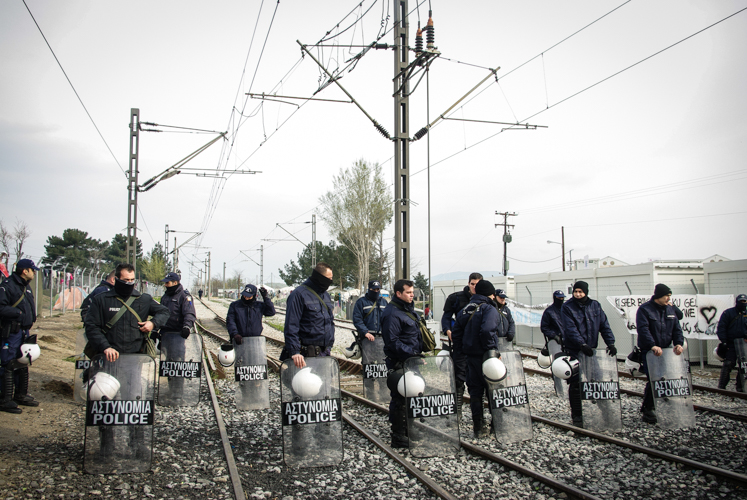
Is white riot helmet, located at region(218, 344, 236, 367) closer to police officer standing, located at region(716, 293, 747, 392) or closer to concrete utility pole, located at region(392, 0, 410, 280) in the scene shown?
concrete utility pole, located at region(392, 0, 410, 280)

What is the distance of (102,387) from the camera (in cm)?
453

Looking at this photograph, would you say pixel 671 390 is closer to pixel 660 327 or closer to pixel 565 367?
pixel 660 327

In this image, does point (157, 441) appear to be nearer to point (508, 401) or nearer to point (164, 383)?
point (164, 383)

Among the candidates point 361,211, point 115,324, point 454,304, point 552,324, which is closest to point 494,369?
point 454,304

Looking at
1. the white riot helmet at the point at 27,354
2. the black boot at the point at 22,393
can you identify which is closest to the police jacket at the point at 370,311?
the white riot helmet at the point at 27,354

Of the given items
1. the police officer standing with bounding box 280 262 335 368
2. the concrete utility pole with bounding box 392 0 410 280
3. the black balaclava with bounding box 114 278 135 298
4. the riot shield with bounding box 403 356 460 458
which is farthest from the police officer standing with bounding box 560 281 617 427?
the black balaclava with bounding box 114 278 135 298

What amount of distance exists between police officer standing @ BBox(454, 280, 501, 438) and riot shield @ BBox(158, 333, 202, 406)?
13.5 feet

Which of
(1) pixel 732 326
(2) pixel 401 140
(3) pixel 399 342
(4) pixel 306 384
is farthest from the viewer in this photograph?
(2) pixel 401 140

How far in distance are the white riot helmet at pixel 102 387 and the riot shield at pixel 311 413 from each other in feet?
4.91

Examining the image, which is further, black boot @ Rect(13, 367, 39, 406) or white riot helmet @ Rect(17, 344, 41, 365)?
black boot @ Rect(13, 367, 39, 406)

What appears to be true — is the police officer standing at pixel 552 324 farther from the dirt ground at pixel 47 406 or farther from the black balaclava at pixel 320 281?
the dirt ground at pixel 47 406

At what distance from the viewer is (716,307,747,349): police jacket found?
8.29 m

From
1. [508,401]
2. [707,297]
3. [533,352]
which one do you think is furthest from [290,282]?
[508,401]

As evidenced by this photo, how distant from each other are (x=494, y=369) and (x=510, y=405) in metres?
0.53
